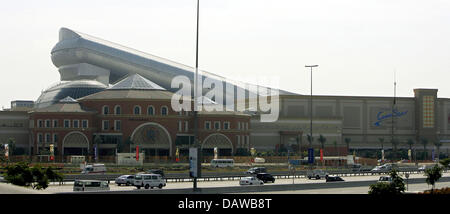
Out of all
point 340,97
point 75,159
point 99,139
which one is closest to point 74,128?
point 99,139

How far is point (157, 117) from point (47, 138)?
21532mm

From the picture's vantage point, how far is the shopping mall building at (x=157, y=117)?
138875mm

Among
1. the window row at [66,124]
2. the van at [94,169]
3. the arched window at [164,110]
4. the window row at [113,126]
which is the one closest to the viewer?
the van at [94,169]

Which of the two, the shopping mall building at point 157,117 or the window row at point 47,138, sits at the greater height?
the shopping mall building at point 157,117

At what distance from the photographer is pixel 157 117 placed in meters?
140

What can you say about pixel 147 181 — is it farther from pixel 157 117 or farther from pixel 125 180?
pixel 157 117

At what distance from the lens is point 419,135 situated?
182 metres

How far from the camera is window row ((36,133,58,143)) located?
13712cm

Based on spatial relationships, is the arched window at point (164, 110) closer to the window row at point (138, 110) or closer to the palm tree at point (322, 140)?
the window row at point (138, 110)

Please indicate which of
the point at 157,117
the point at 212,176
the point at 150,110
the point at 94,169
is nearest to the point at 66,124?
the point at 150,110

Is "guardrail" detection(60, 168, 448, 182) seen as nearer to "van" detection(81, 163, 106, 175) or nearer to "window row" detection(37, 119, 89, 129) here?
"van" detection(81, 163, 106, 175)

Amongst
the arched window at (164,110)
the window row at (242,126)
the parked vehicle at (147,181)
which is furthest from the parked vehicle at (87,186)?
the window row at (242,126)
